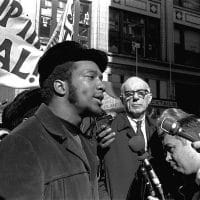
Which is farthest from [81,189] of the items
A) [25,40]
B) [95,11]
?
[95,11]

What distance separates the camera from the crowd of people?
173cm

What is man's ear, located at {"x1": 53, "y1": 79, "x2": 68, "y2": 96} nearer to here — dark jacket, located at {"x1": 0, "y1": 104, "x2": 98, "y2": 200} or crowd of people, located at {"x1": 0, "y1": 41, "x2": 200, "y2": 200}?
crowd of people, located at {"x1": 0, "y1": 41, "x2": 200, "y2": 200}

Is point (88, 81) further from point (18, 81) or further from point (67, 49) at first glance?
point (18, 81)

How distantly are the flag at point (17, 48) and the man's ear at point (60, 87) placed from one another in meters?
2.02

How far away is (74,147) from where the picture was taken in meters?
2.04

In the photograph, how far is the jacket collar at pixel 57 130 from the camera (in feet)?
6.59

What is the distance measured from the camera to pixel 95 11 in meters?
17.0

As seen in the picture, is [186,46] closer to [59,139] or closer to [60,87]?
Answer: [60,87]

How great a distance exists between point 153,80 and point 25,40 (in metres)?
14.1

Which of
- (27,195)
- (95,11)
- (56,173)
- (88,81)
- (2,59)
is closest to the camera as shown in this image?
(27,195)

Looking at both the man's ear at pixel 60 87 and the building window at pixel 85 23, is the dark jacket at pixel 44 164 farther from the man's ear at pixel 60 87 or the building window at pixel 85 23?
the building window at pixel 85 23

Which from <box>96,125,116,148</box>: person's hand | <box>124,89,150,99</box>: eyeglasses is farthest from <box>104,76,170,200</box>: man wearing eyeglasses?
<box>96,125,116,148</box>: person's hand

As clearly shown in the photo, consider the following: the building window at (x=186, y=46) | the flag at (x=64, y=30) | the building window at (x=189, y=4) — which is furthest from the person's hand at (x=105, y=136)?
the building window at (x=189, y=4)

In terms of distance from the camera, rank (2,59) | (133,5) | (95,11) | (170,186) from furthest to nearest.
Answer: (133,5) → (95,11) → (2,59) → (170,186)
